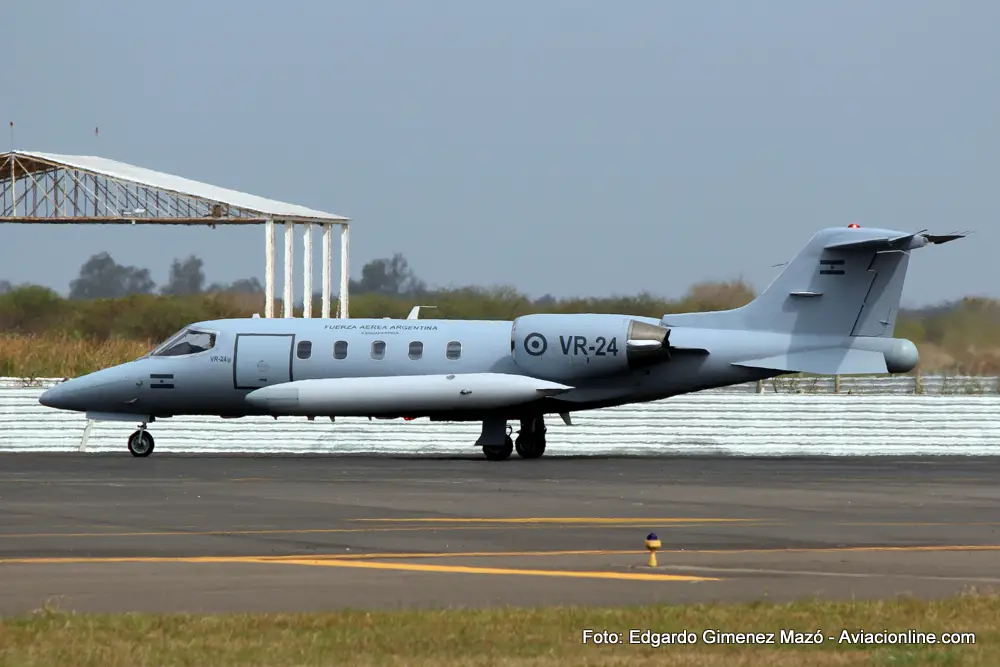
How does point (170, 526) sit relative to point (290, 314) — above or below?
below

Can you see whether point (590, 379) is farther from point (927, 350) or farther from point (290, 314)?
point (290, 314)

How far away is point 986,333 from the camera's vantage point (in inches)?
1535

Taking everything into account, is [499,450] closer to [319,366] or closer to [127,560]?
[319,366]

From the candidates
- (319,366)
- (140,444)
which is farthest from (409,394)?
(140,444)

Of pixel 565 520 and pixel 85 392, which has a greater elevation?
pixel 85 392

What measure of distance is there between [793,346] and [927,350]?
6874 millimetres

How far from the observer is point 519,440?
3478 cm

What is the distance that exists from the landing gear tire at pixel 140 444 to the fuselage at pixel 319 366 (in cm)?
60

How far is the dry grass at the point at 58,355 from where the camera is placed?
1726 inches

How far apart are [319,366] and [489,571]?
2003cm

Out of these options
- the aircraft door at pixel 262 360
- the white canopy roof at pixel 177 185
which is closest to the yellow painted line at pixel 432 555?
the aircraft door at pixel 262 360

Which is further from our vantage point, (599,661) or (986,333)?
(986,333)

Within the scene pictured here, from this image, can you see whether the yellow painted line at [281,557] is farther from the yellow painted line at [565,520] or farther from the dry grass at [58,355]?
the dry grass at [58,355]

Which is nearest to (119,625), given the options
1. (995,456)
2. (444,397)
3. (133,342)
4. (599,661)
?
(599,661)
